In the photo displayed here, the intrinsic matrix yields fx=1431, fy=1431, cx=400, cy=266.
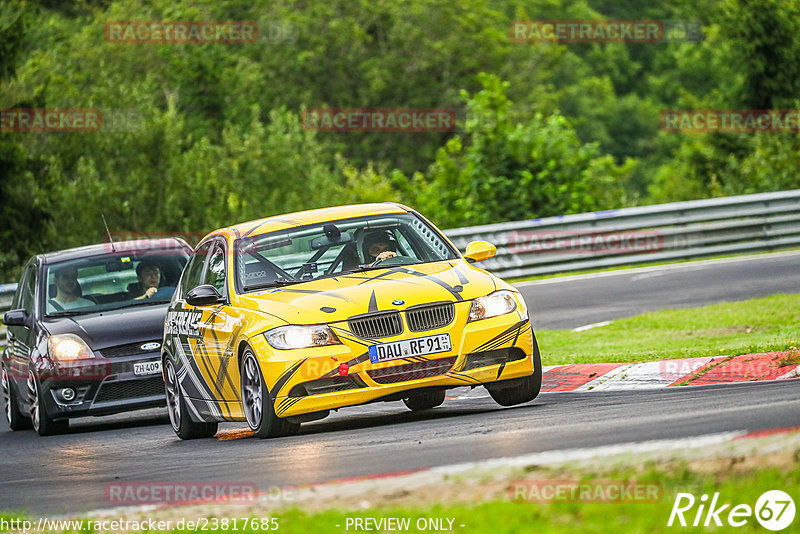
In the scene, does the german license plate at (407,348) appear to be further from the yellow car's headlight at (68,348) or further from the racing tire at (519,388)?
the yellow car's headlight at (68,348)

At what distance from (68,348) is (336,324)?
4345 millimetres

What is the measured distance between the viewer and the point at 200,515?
645cm

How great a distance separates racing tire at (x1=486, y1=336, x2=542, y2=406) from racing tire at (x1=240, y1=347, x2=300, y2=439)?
4.94 ft

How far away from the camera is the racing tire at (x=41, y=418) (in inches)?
523

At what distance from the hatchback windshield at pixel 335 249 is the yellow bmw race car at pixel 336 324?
0.01 metres

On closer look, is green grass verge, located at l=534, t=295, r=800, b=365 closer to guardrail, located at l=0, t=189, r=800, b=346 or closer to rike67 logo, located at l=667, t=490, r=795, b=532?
rike67 logo, located at l=667, t=490, r=795, b=532

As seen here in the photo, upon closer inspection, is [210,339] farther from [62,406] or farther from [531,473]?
[531,473]

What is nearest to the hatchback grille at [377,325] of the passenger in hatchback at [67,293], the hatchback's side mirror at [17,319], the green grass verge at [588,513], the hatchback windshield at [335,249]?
the hatchback windshield at [335,249]

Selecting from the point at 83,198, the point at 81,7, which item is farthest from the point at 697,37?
the point at 83,198

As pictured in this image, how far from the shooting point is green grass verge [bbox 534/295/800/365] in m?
12.9

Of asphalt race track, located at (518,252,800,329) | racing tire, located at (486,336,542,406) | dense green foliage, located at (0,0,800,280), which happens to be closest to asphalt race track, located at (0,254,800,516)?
racing tire, located at (486,336,542,406)

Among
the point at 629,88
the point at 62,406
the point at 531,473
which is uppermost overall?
the point at 531,473

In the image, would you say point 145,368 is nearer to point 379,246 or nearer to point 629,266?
point 379,246

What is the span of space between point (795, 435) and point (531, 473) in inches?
48.2
